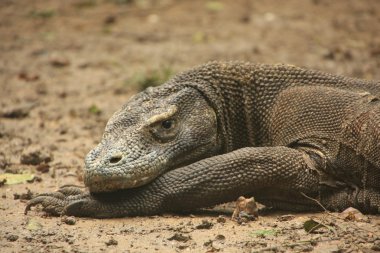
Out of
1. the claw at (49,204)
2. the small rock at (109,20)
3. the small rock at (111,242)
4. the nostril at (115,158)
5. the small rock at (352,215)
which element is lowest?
the small rock at (352,215)

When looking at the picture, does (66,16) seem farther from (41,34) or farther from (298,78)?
(298,78)

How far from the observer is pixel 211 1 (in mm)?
14469

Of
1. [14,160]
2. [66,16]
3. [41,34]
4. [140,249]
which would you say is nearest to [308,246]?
[140,249]

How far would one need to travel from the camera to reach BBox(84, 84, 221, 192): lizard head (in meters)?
5.25

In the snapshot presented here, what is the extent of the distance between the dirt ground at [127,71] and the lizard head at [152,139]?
1.03ft

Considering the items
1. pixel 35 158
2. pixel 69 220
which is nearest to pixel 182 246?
pixel 69 220

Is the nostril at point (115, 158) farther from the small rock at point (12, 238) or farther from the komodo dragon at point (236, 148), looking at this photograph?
the small rock at point (12, 238)

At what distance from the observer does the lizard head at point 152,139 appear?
5246 mm

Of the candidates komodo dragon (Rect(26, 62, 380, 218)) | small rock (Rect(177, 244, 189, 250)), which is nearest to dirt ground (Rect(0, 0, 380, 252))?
small rock (Rect(177, 244, 189, 250))

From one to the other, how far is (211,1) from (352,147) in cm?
942

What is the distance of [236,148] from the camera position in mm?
6020

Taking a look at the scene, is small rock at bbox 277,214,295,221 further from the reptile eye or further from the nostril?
the nostril

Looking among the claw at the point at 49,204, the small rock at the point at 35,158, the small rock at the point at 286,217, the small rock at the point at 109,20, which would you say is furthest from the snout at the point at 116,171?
the small rock at the point at 109,20

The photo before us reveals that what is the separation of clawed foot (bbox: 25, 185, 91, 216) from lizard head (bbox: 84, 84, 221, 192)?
0.40 ft
